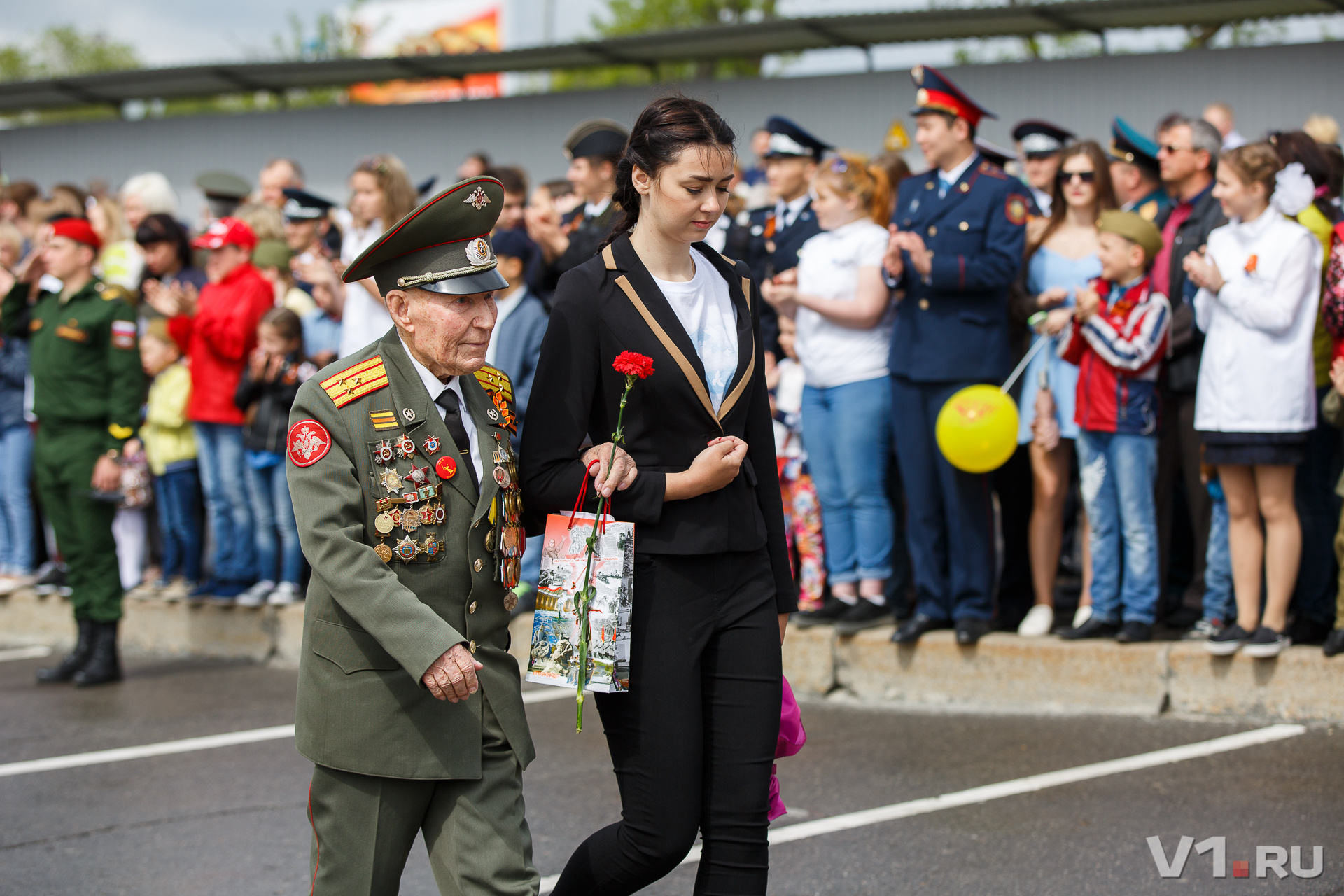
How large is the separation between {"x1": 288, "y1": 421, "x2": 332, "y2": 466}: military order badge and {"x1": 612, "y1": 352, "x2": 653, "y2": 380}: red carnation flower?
65cm

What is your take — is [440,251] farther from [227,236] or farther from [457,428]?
[227,236]

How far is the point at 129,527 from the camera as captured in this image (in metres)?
9.12

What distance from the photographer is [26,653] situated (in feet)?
29.3

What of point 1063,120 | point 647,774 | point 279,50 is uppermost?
point 279,50

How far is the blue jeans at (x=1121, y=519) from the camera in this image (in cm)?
627

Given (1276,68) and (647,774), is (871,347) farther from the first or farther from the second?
(1276,68)

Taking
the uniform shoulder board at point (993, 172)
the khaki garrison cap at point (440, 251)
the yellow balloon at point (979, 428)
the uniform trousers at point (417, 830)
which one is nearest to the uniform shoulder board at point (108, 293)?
the yellow balloon at point (979, 428)

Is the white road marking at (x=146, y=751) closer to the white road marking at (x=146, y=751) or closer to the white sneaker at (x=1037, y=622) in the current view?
the white road marking at (x=146, y=751)

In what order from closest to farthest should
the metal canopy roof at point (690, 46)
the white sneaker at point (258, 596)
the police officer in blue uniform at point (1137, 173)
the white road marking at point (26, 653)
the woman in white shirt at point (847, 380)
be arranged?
the woman in white shirt at point (847, 380) → the police officer in blue uniform at point (1137, 173) → the white sneaker at point (258, 596) → the white road marking at point (26, 653) → the metal canopy roof at point (690, 46)

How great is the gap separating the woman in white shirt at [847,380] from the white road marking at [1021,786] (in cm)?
167

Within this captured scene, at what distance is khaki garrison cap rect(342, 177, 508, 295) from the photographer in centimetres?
307

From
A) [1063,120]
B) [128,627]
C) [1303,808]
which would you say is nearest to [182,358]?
[128,627]

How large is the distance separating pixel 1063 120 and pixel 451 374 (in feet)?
40.8

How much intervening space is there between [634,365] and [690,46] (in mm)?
13073
